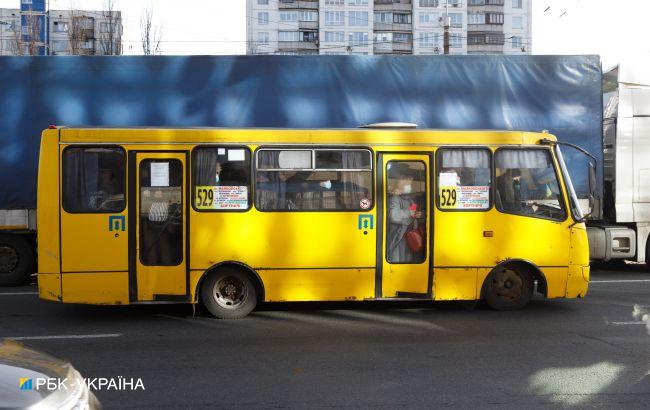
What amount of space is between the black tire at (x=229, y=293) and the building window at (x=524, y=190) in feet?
11.8

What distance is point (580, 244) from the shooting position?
30.6ft

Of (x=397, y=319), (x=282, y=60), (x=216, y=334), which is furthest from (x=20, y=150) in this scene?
(x=397, y=319)

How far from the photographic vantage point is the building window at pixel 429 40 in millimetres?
73562

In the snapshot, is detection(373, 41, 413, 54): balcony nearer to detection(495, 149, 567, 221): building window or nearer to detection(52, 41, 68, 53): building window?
detection(52, 41, 68, 53): building window

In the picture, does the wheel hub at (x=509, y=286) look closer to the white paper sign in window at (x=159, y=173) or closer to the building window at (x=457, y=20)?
the white paper sign in window at (x=159, y=173)

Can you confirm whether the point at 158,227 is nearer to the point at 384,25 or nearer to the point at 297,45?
the point at 297,45

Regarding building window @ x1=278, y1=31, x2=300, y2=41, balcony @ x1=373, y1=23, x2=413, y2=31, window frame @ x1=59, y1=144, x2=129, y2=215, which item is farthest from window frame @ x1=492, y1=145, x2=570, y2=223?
balcony @ x1=373, y1=23, x2=413, y2=31

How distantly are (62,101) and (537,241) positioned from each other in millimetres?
8629

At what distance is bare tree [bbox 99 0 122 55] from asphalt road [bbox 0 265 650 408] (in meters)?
20.8

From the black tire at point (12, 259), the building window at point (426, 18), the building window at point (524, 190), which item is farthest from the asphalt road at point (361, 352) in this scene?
the building window at point (426, 18)

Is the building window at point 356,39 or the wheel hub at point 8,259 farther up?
the building window at point 356,39

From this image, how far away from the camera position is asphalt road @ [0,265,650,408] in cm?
585

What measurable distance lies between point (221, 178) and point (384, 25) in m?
68.6

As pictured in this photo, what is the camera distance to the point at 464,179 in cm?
927
